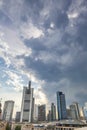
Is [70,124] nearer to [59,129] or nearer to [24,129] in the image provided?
[59,129]

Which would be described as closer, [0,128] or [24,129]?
[0,128]

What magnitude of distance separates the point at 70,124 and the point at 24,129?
190 ft

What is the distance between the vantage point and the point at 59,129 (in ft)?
340

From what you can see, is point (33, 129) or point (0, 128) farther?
point (33, 129)

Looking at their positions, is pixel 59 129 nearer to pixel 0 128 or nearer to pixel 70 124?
pixel 70 124

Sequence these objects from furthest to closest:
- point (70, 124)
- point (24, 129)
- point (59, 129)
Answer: point (24, 129), point (70, 124), point (59, 129)

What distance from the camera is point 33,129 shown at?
148125mm

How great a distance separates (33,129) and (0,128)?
5205 centimetres

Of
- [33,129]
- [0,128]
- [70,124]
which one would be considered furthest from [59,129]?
[33,129]

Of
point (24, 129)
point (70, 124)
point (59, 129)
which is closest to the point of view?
point (59, 129)

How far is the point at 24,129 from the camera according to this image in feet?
480

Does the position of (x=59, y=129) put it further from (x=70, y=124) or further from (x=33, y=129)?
(x=33, y=129)

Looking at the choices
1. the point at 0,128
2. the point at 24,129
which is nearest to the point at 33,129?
the point at 24,129

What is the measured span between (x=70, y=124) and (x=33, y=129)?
5315 cm
